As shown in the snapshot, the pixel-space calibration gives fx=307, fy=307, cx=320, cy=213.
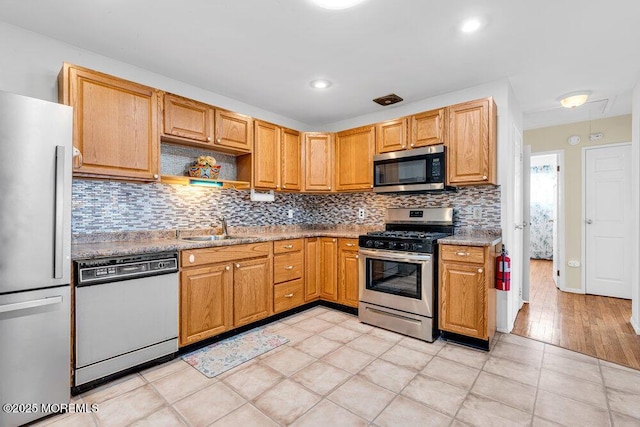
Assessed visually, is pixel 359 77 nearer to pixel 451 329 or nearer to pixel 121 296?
pixel 451 329

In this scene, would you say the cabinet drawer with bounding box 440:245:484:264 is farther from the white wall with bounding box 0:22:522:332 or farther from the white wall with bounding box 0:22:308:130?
the white wall with bounding box 0:22:308:130

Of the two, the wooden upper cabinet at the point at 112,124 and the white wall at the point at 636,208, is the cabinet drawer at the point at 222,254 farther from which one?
the white wall at the point at 636,208

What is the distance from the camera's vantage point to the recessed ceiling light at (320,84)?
3.05 meters

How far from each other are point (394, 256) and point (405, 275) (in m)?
0.21

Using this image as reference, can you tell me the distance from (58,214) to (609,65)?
439 centimetres

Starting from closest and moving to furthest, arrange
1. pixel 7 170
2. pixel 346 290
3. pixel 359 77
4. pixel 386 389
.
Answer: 1. pixel 7 170
2. pixel 386 389
3. pixel 359 77
4. pixel 346 290

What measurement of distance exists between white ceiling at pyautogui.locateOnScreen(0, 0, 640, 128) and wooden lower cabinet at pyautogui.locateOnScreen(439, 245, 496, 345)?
1638 millimetres

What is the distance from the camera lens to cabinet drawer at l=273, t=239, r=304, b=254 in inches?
128

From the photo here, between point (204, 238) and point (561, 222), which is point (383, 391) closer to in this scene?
point (204, 238)

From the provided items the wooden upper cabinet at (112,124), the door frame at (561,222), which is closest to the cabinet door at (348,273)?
the wooden upper cabinet at (112,124)

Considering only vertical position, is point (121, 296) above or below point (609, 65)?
below

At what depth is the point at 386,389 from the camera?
80.2 inches

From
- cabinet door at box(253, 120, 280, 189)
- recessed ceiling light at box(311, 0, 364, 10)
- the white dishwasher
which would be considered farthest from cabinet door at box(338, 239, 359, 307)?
recessed ceiling light at box(311, 0, 364, 10)

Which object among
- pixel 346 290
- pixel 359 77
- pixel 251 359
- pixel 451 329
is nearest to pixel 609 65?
pixel 359 77
